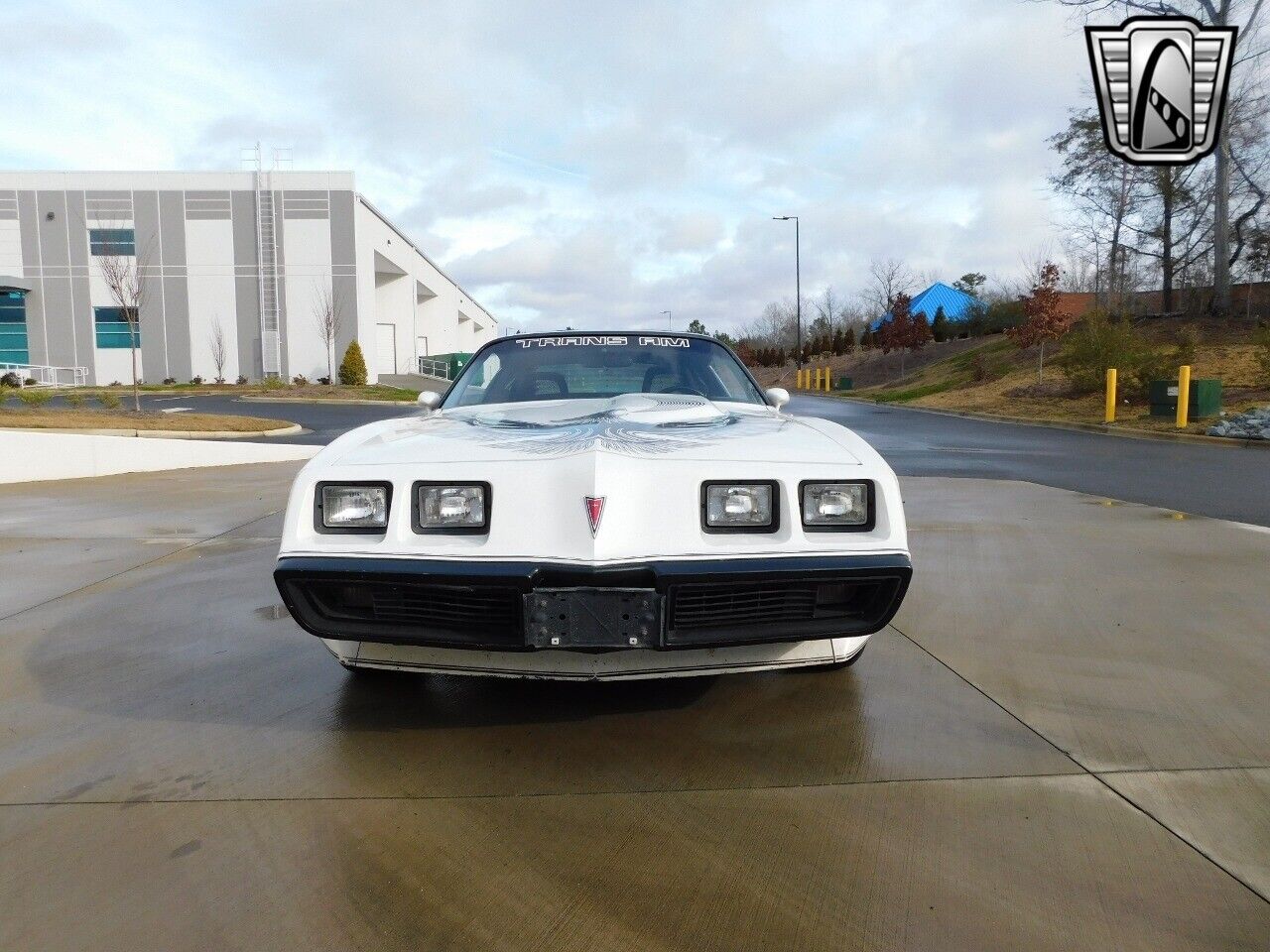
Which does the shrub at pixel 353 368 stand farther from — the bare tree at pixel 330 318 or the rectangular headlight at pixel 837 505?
the rectangular headlight at pixel 837 505

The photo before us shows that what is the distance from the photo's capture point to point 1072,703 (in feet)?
9.53

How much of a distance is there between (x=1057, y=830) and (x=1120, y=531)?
4462 millimetres

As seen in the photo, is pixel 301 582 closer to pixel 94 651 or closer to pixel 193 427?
pixel 94 651

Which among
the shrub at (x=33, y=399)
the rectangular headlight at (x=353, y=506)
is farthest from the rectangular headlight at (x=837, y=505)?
the shrub at (x=33, y=399)

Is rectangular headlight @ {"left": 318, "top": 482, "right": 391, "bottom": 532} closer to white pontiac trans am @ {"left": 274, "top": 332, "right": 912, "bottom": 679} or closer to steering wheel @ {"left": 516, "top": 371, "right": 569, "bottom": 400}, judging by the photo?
white pontiac trans am @ {"left": 274, "top": 332, "right": 912, "bottom": 679}

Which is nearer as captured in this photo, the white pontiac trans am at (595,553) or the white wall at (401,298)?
the white pontiac trans am at (595,553)

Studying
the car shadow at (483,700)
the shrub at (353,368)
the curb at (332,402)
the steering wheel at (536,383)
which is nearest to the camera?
the car shadow at (483,700)

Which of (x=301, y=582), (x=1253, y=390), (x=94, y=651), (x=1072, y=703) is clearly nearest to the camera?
(x=301, y=582)

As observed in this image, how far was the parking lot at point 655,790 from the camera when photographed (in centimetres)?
180

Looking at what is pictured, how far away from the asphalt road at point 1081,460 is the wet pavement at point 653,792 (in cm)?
429

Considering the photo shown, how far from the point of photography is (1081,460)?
1130 centimetres

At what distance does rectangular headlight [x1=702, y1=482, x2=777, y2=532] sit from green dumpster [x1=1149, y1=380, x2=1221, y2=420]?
17.2 meters

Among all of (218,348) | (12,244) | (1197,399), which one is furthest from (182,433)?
(12,244)

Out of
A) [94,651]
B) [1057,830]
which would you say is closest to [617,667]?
Result: [1057,830]
